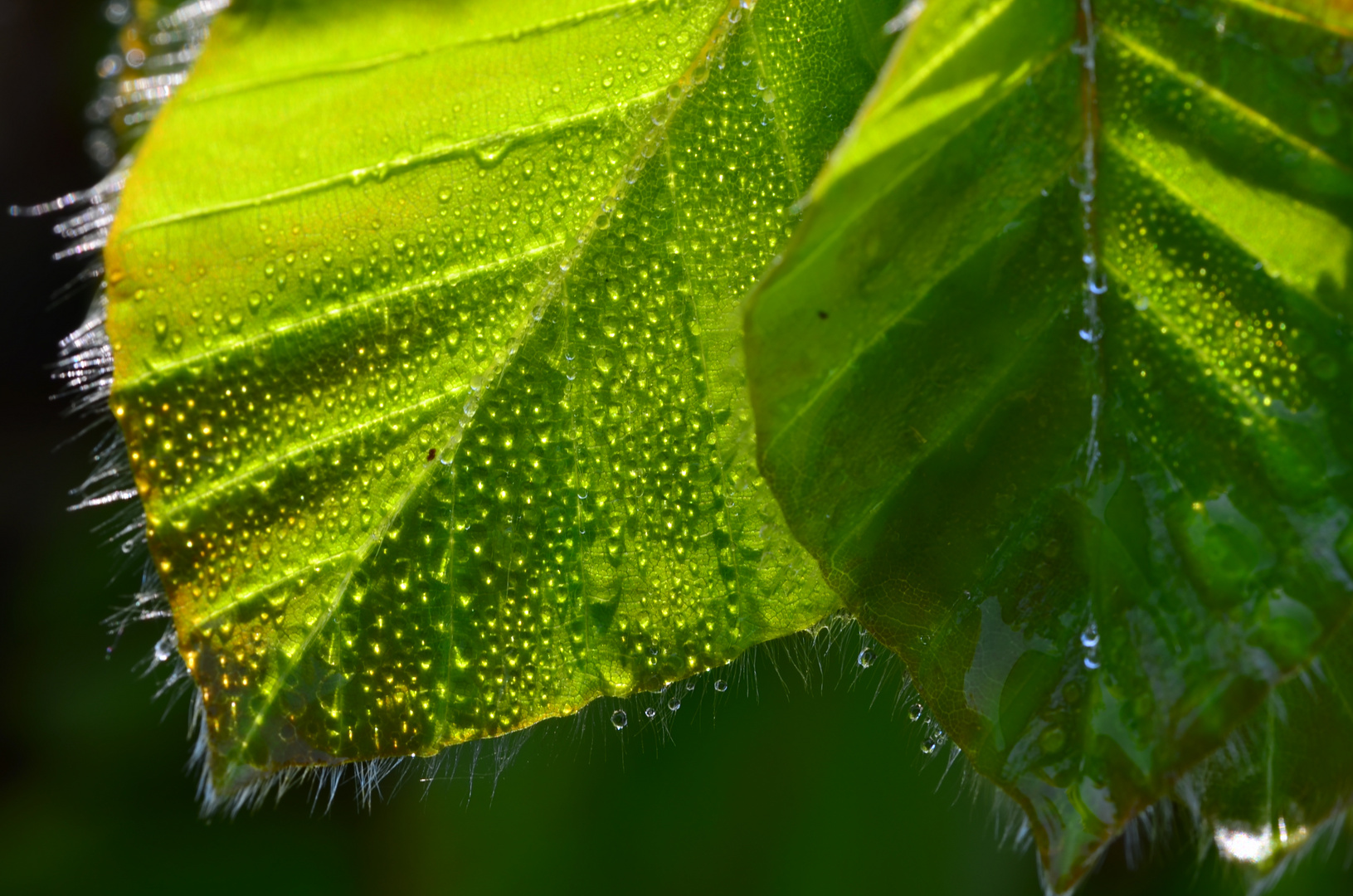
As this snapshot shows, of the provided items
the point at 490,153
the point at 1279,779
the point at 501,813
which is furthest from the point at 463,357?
the point at 501,813

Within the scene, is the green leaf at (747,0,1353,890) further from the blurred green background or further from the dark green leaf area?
the blurred green background

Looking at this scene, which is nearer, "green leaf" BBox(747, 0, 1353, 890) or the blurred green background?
"green leaf" BBox(747, 0, 1353, 890)

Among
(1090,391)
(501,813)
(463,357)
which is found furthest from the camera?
(501,813)

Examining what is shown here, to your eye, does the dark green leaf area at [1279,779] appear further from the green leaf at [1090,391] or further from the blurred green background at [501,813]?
the blurred green background at [501,813]

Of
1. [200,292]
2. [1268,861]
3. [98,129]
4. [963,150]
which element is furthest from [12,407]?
[1268,861]

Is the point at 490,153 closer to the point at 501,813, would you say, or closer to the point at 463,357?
the point at 463,357

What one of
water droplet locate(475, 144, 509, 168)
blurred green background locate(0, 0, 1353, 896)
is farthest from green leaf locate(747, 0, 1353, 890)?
blurred green background locate(0, 0, 1353, 896)

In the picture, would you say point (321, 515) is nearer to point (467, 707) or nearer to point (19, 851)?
point (467, 707)
